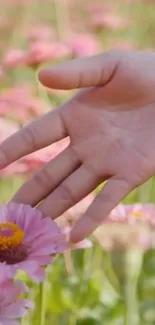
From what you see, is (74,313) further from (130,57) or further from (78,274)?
(130,57)

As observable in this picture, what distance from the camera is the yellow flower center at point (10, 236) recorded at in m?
0.35

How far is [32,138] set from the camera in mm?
446

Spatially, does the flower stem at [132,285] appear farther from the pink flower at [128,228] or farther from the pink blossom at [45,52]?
the pink blossom at [45,52]

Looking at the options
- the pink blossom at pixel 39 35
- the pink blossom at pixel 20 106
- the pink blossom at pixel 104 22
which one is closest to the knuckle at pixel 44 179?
the pink blossom at pixel 20 106

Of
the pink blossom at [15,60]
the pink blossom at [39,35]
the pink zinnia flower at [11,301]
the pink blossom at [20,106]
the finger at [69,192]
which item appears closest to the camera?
the pink zinnia flower at [11,301]

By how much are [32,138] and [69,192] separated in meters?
0.05

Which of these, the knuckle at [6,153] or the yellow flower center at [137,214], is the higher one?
the knuckle at [6,153]

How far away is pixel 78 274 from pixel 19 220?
23 cm

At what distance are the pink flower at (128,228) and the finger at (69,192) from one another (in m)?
0.08

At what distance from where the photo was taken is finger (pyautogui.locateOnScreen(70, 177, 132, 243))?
40 centimetres

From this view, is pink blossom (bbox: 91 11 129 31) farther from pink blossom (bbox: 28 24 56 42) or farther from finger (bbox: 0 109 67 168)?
finger (bbox: 0 109 67 168)

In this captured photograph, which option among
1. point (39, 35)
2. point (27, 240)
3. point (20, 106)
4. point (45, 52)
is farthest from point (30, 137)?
point (39, 35)

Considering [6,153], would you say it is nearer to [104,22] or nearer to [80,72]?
[80,72]

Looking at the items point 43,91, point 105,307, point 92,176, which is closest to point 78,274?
point 105,307
